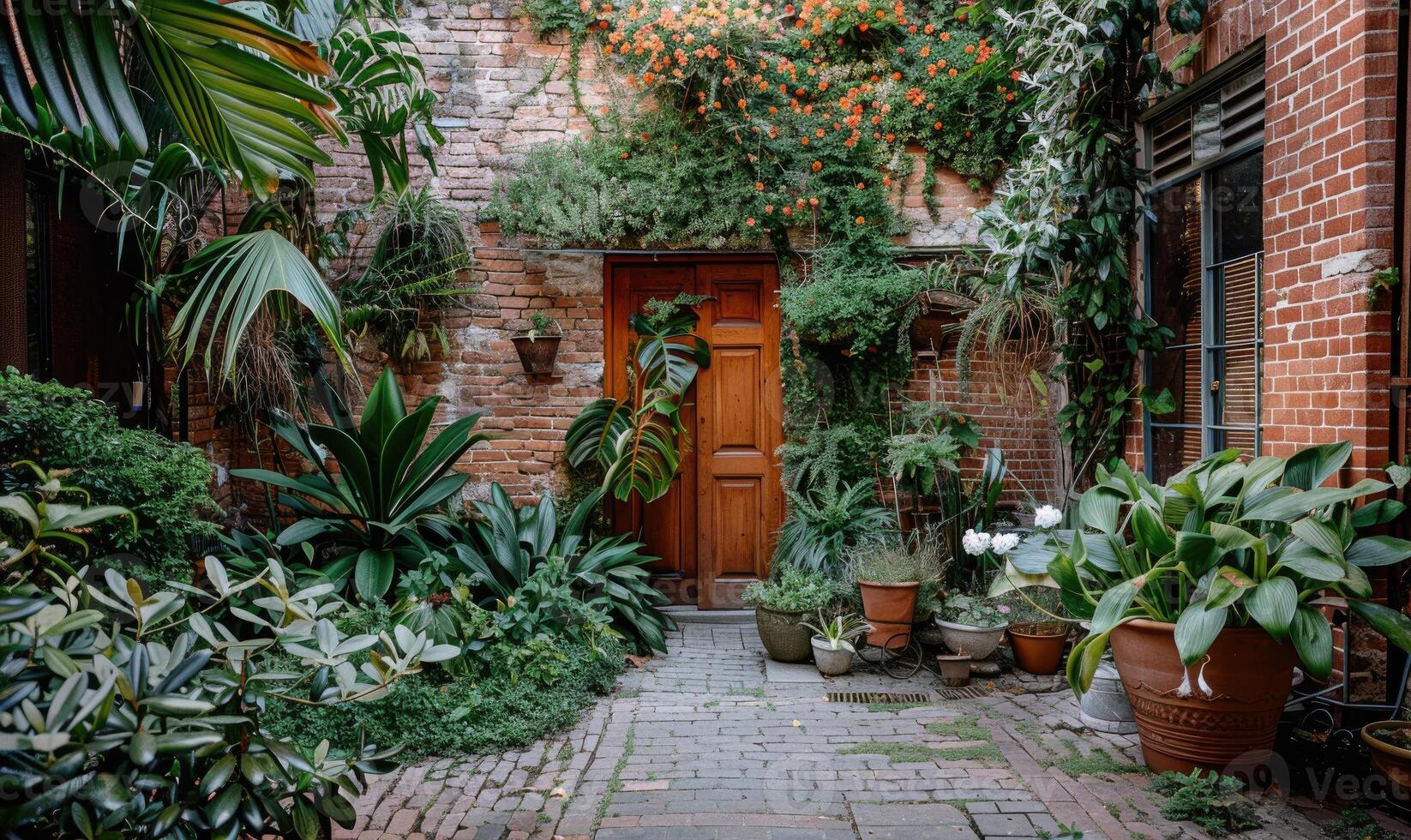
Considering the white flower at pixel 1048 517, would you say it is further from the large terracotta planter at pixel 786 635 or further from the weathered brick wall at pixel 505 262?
the weathered brick wall at pixel 505 262

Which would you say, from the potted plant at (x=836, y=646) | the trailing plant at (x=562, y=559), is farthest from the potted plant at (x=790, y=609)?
the trailing plant at (x=562, y=559)

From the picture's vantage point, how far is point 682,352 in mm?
5383

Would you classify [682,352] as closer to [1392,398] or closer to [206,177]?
[206,177]

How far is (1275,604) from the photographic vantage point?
2506mm

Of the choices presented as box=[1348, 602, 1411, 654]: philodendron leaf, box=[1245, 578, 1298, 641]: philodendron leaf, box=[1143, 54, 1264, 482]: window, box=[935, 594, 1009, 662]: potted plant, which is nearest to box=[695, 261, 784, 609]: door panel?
box=[935, 594, 1009, 662]: potted plant

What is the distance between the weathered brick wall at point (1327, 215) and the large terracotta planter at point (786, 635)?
92.7 inches

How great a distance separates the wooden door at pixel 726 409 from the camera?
5.64 metres

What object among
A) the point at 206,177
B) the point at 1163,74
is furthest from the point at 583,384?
the point at 1163,74

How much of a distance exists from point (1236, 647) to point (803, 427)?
302 cm

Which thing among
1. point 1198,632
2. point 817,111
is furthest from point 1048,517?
point 817,111

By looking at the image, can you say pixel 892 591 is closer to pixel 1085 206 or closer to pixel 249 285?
pixel 1085 206

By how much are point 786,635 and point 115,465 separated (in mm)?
3177

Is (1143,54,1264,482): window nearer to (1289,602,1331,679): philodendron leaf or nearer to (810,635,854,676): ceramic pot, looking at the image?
(1289,602,1331,679): philodendron leaf

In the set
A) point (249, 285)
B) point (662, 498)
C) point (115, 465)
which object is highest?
point (249, 285)
